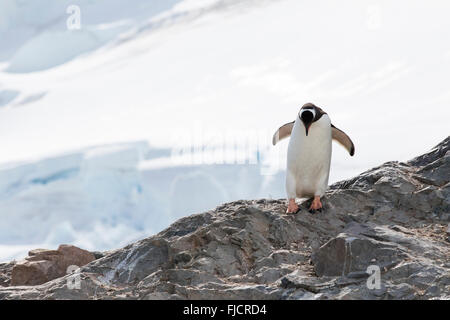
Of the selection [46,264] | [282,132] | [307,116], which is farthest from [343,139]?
[46,264]

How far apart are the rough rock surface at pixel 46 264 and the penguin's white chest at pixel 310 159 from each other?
3066 millimetres

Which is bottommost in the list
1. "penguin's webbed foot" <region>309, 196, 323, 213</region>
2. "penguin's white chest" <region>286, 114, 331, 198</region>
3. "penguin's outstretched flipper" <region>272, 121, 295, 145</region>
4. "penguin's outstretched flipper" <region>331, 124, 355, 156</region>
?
"penguin's webbed foot" <region>309, 196, 323, 213</region>

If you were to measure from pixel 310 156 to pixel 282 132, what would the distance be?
2.96 feet

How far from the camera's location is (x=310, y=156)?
880cm

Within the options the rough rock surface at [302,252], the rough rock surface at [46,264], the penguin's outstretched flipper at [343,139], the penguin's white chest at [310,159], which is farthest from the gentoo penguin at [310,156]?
the rough rock surface at [46,264]

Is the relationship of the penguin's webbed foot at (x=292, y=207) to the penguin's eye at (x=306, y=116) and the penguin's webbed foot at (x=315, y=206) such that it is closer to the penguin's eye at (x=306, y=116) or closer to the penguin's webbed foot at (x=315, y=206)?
the penguin's webbed foot at (x=315, y=206)

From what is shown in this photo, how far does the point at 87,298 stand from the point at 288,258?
228cm

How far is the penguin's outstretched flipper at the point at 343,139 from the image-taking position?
9.40 metres

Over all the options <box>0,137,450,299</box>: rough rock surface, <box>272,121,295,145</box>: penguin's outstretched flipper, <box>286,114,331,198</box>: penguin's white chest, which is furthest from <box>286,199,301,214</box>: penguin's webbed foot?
<box>272,121,295,145</box>: penguin's outstretched flipper

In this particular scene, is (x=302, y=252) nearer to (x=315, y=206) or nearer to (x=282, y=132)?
(x=315, y=206)

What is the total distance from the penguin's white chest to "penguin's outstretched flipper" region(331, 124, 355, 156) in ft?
1.67

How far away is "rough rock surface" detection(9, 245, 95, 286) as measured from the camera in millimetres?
8789

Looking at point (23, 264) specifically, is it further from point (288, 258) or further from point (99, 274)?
point (288, 258)

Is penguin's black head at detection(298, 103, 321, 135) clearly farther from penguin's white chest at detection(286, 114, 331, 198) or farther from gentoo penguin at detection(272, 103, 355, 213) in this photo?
penguin's white chest at detection(286, 114, 331, 198)
